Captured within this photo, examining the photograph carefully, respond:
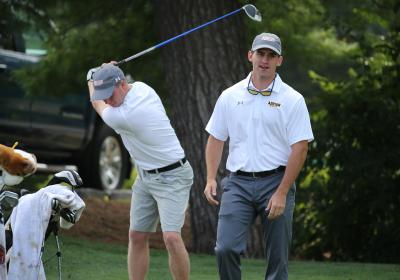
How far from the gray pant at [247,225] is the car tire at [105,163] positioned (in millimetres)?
7324

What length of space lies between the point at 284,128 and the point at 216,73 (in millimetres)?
4366

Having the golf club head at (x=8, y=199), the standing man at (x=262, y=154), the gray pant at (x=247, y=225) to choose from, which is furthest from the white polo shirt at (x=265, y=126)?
the golf club head at (x=8, y=199)

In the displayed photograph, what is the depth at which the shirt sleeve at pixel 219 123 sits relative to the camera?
7172 mm

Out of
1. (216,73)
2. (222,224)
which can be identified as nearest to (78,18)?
(216,73)

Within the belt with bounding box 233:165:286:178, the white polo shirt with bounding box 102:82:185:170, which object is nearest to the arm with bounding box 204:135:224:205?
the belt with bounding box 233:165:286:178

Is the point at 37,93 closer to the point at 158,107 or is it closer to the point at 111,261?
the point at 111,261

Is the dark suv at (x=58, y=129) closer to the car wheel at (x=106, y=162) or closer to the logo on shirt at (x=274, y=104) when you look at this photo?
the car wheel at (x=106, y=162)

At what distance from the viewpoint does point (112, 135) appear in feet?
47.9

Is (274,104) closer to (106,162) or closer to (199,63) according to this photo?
(199,63)

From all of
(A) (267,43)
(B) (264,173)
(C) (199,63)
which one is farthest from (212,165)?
(C) (199,63)

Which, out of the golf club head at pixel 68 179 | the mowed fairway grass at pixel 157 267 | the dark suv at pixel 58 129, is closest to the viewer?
the golf club head at pixel 68 179

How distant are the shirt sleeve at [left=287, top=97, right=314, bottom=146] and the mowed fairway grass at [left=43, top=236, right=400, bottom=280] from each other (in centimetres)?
259

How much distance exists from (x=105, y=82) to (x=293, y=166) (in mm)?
1632

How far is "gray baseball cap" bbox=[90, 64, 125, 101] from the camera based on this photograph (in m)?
7.88
